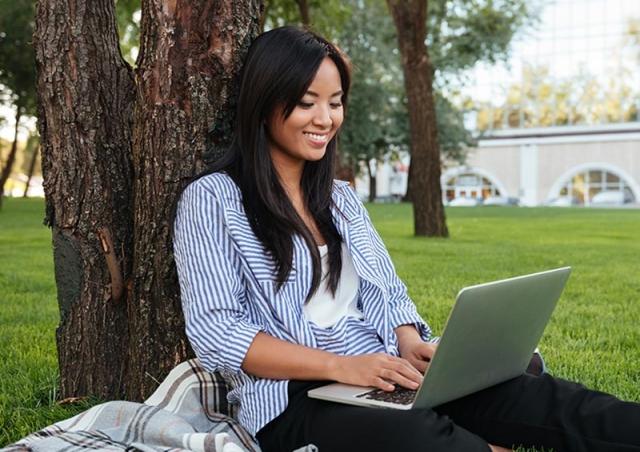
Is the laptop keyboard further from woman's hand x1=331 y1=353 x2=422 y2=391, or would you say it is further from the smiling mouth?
the smiling mouth

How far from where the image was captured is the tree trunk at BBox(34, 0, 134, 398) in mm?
3340

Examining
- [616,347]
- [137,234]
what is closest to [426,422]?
[137,234]

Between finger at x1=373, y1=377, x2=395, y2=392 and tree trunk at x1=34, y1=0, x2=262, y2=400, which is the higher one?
tree trunk at x1=34, y1=0, x2=262, y2=400

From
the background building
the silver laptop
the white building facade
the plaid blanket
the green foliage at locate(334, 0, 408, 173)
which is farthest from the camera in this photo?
the white building facade

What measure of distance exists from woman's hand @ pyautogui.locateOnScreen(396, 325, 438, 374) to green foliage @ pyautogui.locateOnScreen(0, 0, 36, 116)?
21.5 meters

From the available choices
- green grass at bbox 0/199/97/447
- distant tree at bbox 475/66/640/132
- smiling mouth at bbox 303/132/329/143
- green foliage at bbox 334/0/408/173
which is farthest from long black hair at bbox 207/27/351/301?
distant tree at bbox 475/66/640/132

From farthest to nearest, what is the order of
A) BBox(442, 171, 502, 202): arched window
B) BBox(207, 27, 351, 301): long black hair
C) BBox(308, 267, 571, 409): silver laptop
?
BBox(442, 171, 502, 202): arched window, BBox(207, 27, 351, 301): long black hair, BBox(308, 267, 571, 409): silver laptop

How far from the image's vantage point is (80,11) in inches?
132

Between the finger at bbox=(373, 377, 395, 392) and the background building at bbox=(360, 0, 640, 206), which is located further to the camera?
the background building at bbox=(360, 0, 640, 206)

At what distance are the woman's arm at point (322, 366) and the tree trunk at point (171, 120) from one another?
2.42 ft

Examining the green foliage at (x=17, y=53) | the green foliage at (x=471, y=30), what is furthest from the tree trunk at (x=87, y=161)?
the green foliage at (x=17, y=53)

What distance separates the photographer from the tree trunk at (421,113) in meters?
12.4

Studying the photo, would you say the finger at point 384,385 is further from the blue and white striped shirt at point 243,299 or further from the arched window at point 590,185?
the arched window at point 590,185

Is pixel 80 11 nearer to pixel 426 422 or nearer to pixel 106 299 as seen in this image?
pixel 106 299
